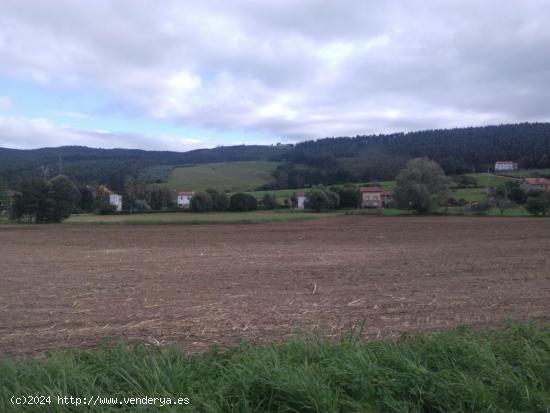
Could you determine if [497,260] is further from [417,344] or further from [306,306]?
[417,344]

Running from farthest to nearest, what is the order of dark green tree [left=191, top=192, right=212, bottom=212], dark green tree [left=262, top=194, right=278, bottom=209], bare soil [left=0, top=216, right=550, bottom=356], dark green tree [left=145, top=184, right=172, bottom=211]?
dark green tree [left=145, top=184, right=172, bottom=211] < dark green tree [left=262, top=194, right=278, bottom=209] < dark green tree [left=191, top=192, right=212, bottom=212] < bare soil [left=0, top=216, right=550, bottom=356]

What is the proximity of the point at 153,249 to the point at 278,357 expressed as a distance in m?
19.1

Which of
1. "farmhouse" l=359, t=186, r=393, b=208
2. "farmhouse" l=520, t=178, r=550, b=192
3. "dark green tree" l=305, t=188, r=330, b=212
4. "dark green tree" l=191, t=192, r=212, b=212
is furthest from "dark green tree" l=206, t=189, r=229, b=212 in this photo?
"farmhouse" l=520, t=178, r=550, b=192

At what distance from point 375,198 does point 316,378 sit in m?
82.0

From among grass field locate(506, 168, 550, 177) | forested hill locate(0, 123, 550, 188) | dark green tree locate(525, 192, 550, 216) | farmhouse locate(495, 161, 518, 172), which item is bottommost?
dark green tree locate(525, 192, 550, 216)

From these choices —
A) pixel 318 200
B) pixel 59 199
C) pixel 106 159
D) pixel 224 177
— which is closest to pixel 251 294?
pixel 59 199

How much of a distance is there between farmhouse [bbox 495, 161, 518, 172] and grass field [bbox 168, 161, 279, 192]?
56.6 metres

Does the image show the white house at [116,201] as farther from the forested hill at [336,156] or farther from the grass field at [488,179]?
the grass field at [488,179]

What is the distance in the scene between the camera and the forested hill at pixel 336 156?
111 metres

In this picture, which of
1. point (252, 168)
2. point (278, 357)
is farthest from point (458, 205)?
point (252, 168)

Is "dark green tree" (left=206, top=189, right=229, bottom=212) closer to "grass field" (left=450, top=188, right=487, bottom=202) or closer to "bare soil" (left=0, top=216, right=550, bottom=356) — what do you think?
"grass field" (left=450, top=188, right=487, bottom=202)

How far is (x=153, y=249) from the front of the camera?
906 inches

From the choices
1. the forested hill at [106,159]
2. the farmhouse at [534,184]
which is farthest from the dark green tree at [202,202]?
the farmhouse at [534,184]

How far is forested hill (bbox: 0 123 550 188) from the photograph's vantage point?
110750 mm
